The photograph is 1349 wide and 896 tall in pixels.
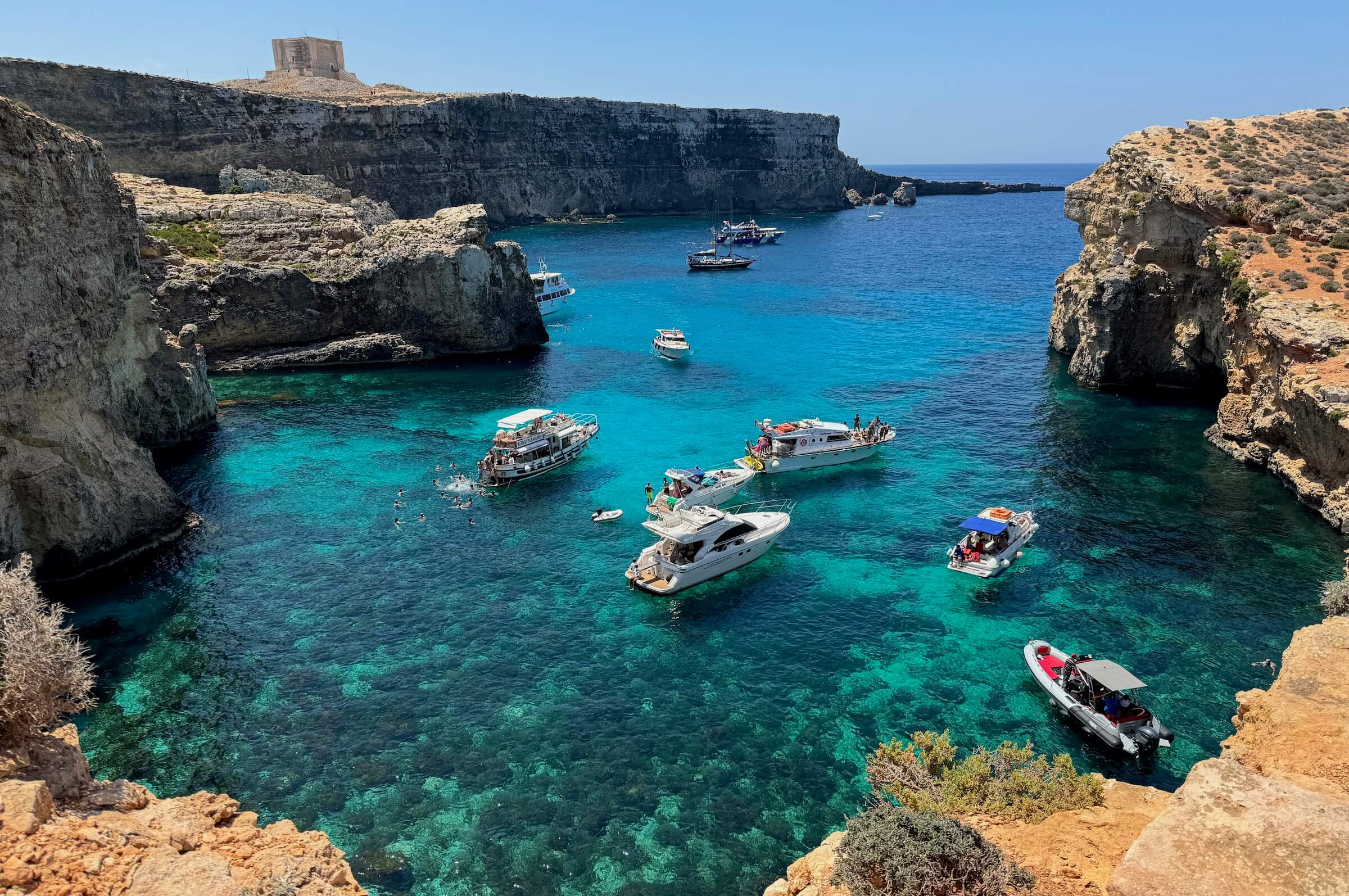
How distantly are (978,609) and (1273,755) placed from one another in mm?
15722

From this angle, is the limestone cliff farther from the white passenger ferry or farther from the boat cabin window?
the white passenger ferry

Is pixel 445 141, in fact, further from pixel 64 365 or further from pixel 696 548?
pixel 696 548

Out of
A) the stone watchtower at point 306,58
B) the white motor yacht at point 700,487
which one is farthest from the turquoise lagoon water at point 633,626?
the stone watchtower at point 306,58

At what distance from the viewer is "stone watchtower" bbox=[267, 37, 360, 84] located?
19038cm

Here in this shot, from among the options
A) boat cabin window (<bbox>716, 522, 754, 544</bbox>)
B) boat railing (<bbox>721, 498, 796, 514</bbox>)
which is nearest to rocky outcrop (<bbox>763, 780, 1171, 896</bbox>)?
boat cabin window (<bbox>716, 522, 754, 544</bbox>)

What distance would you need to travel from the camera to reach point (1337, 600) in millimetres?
25625

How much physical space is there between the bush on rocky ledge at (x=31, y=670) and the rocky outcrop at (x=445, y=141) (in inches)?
4173

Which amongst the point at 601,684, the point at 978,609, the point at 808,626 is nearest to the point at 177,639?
the point at 601,684

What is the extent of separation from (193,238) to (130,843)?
64.3 metres

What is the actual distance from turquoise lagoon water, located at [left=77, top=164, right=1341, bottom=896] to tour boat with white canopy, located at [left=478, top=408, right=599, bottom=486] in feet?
3.58

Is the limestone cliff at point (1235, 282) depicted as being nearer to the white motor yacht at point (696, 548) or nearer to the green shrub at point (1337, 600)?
the green shrub at point (1337, 600)

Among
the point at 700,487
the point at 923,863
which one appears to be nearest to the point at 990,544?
the point at 700,487

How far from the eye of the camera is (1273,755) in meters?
15.8

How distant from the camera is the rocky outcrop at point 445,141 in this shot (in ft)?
360
